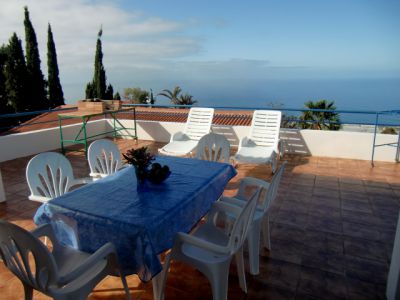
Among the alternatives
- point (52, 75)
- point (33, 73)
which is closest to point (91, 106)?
point (33, 73)

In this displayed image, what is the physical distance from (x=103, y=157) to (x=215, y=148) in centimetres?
127

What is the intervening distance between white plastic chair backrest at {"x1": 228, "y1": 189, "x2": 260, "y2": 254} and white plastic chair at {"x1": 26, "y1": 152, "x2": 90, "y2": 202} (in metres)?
1.45

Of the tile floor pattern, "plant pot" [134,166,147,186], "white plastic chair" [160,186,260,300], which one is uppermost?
"plant pot" [134,166,147,186]

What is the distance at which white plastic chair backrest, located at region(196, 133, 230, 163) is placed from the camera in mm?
3313

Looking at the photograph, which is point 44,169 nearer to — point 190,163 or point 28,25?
point 190,163

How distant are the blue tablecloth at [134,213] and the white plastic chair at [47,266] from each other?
111mm

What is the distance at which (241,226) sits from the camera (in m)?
1.59

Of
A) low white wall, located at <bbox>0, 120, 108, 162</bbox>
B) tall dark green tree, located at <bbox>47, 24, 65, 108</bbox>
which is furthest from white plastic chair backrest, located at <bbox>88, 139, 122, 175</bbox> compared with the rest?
tall dark green tree, located at <bbox>47, 24, 65, 108</bbox>

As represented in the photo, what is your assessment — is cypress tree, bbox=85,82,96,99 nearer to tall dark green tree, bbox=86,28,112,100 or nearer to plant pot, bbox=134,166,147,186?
tall dark green tree, bbox=86,28,112,100

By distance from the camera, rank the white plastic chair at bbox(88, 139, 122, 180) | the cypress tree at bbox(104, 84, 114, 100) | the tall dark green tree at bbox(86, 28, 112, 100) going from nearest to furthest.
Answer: the white plastic chair at bbox(88, 139, 122, 180) → the tall dark green tree at bbox(86, 28, 112, 100) → the cypress tree at bbox(104, 84, 114, 100)

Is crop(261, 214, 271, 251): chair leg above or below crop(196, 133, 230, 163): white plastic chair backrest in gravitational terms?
below

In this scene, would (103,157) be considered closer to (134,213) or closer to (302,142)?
(134,213)

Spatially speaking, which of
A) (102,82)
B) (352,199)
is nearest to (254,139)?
(352,199)

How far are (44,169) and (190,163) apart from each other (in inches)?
49.1
